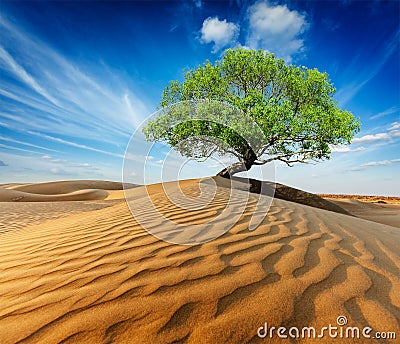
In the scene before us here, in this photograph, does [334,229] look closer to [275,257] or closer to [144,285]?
[275,257]

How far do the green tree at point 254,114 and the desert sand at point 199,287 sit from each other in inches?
339

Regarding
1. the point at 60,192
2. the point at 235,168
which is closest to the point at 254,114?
the point at 235,168

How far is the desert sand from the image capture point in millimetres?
1524

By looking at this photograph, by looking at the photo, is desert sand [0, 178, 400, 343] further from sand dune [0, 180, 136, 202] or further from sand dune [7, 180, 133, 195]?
sand dune [7, 180, 133, 195]

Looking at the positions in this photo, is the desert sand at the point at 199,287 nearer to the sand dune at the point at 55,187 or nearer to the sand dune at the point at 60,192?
the sand dune at the point at 60,192

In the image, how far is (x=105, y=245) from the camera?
2.98m

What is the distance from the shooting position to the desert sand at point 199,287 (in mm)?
1524

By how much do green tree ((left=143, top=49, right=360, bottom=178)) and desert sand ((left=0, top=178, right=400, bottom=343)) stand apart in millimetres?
8607

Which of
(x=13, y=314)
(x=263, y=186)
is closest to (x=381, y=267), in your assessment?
(x=13, y=314)

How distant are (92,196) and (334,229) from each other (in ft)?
55.6

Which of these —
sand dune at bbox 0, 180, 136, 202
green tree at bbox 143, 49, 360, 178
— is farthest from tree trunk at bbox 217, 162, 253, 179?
sand dune at bbox 0, 180, 136, 202

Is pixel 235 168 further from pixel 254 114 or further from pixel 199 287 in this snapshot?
pixel 199 287

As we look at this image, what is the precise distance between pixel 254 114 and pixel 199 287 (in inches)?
395

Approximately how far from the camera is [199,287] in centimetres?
187
